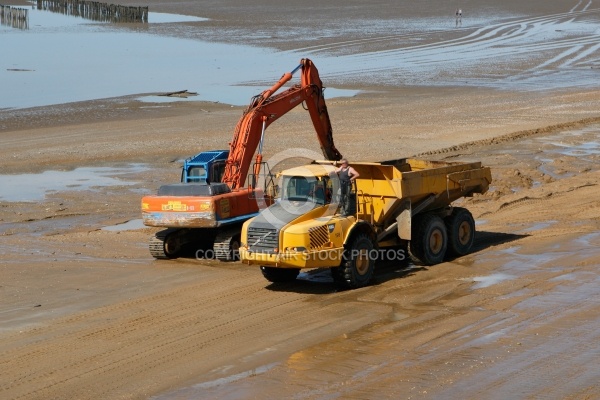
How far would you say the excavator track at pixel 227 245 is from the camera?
60.2 ft

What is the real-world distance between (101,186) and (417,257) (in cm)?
1082

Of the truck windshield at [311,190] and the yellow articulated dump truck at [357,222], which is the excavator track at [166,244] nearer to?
the yellow articulated dump truck at [357,222]

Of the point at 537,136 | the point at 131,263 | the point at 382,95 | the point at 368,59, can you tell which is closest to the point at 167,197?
the point at 131,263

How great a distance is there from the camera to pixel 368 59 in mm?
53406

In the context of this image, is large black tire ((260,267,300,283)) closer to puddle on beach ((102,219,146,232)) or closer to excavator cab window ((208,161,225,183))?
excavator cab window ((208,161,225,183))

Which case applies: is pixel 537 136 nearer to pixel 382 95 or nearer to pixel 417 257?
pixel 382 95

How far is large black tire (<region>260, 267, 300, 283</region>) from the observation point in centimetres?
1668

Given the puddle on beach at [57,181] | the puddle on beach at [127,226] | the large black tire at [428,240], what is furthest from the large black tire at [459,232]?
the puddle on beach at [57,181]

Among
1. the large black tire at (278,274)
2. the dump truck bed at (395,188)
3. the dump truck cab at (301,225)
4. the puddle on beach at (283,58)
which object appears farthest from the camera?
the puddle on beach at (283,58)

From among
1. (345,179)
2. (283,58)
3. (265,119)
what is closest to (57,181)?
(265,119)

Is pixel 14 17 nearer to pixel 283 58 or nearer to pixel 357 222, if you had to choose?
pixel 283 58

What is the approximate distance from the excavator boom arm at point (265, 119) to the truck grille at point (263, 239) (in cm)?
315

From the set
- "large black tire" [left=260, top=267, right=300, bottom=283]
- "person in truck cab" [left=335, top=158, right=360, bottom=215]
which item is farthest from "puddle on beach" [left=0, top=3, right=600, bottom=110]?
"person in truck cab" [left=335, top=158, right=360, bottom=215]

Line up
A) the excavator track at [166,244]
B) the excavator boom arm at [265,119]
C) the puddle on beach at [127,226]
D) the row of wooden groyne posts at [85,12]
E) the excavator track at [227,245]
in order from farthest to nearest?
the row of wooden groyne posts at [85,12], the puddle on beach at [127,226], the excavator boom arm at [265,119], the excavator track at [166,244], the excavator track at [227,245]
